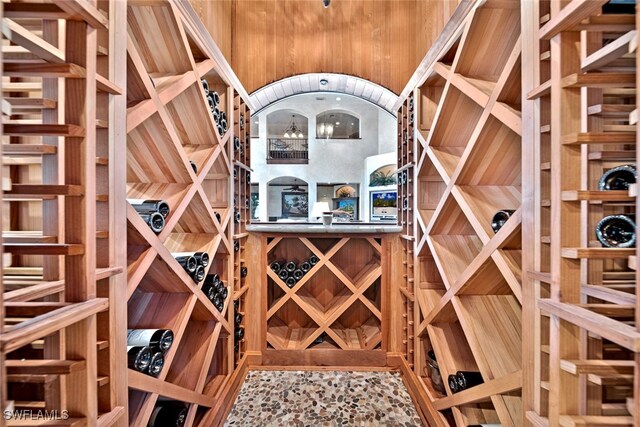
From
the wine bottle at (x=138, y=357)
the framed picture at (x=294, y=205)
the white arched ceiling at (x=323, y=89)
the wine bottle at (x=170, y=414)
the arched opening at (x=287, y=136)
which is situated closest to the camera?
the wine bottle at (x=138, y=357)

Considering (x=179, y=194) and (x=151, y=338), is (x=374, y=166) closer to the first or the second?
(x=179, y=194)

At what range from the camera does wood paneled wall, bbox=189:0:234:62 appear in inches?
71.0

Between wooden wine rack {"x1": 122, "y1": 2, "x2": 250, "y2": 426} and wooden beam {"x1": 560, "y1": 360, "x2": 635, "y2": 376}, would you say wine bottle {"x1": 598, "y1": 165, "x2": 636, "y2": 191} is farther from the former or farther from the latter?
wooden wine rack {"x1": 122, "y1": 2, "x2": 250, "y2": 426}

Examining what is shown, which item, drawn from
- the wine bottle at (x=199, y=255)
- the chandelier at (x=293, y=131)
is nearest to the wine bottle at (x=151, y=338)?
the wine bottle at (x=199, y=255)

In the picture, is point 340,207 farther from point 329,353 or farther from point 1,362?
point 1,362

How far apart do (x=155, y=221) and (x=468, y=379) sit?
157cm

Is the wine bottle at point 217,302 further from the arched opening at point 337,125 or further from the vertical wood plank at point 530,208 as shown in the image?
the arched opening at point 337,125

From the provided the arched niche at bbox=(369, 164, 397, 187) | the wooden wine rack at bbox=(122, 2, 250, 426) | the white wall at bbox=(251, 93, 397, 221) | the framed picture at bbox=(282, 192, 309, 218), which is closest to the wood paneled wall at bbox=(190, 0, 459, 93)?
the wooden wine rack at bbox=(122, 2, 250, 426)

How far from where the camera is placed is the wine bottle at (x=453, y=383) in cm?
143

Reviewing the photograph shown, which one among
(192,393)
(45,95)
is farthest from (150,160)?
(192,393)

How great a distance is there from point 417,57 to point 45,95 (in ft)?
7.81

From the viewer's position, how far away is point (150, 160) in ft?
4.39

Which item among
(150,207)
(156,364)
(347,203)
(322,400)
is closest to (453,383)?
(322,400)

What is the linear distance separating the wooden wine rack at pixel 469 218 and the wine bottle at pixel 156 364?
4.33 ft
